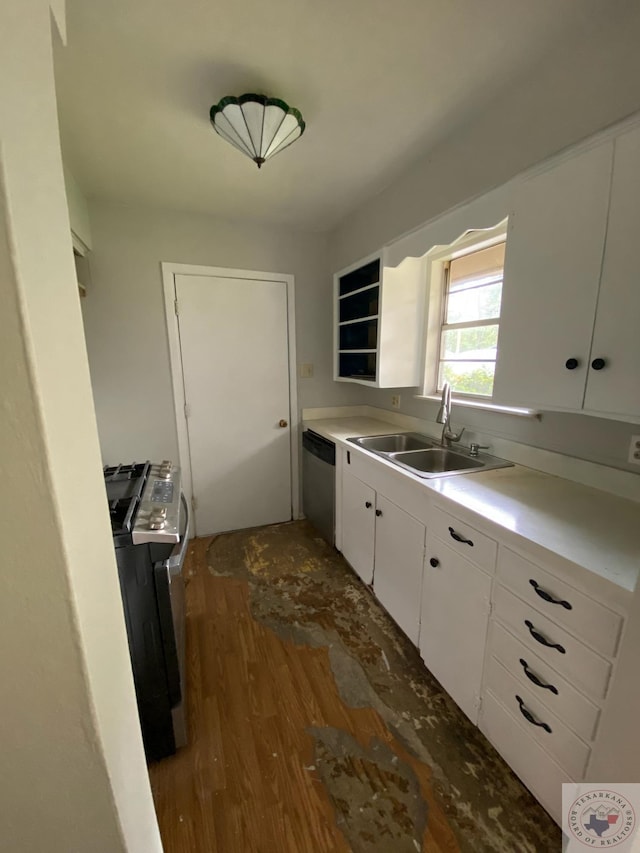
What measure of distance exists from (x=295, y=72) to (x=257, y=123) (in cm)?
22

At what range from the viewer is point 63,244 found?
493 millimetres

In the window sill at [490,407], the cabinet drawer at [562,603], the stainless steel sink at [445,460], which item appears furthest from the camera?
the stainless steel sink at [445,460]

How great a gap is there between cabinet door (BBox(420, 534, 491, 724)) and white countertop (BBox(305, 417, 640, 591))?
0.76ft

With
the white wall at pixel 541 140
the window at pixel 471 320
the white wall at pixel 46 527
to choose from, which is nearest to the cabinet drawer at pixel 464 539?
the white wall at pixel 541 140

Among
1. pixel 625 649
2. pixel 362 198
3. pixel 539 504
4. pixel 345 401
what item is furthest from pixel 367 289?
pixel 625 649

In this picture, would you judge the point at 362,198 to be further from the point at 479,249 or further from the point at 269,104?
the point at 269,104

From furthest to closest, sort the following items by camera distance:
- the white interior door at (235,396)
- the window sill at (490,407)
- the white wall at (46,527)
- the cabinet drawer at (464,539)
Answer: the white interior door at (235,396), the window sill at (490,407), the cabinet drawer at (464,539), the white wall at (46,527)

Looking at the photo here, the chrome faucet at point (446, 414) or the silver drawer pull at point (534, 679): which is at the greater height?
the chrome faucet at point (446, 414)

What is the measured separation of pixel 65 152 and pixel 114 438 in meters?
1.64

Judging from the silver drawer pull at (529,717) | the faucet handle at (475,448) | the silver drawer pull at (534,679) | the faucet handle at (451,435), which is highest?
the faucet handle at (451,435)

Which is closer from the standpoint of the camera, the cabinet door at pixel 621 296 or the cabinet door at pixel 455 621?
the cabinet door at pixel 621 296

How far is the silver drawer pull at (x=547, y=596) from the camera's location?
938mm

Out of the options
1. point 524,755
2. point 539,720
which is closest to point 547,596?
point 539,720

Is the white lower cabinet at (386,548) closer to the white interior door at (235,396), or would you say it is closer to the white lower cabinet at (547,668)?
the white lower cabinet at (547,668)
